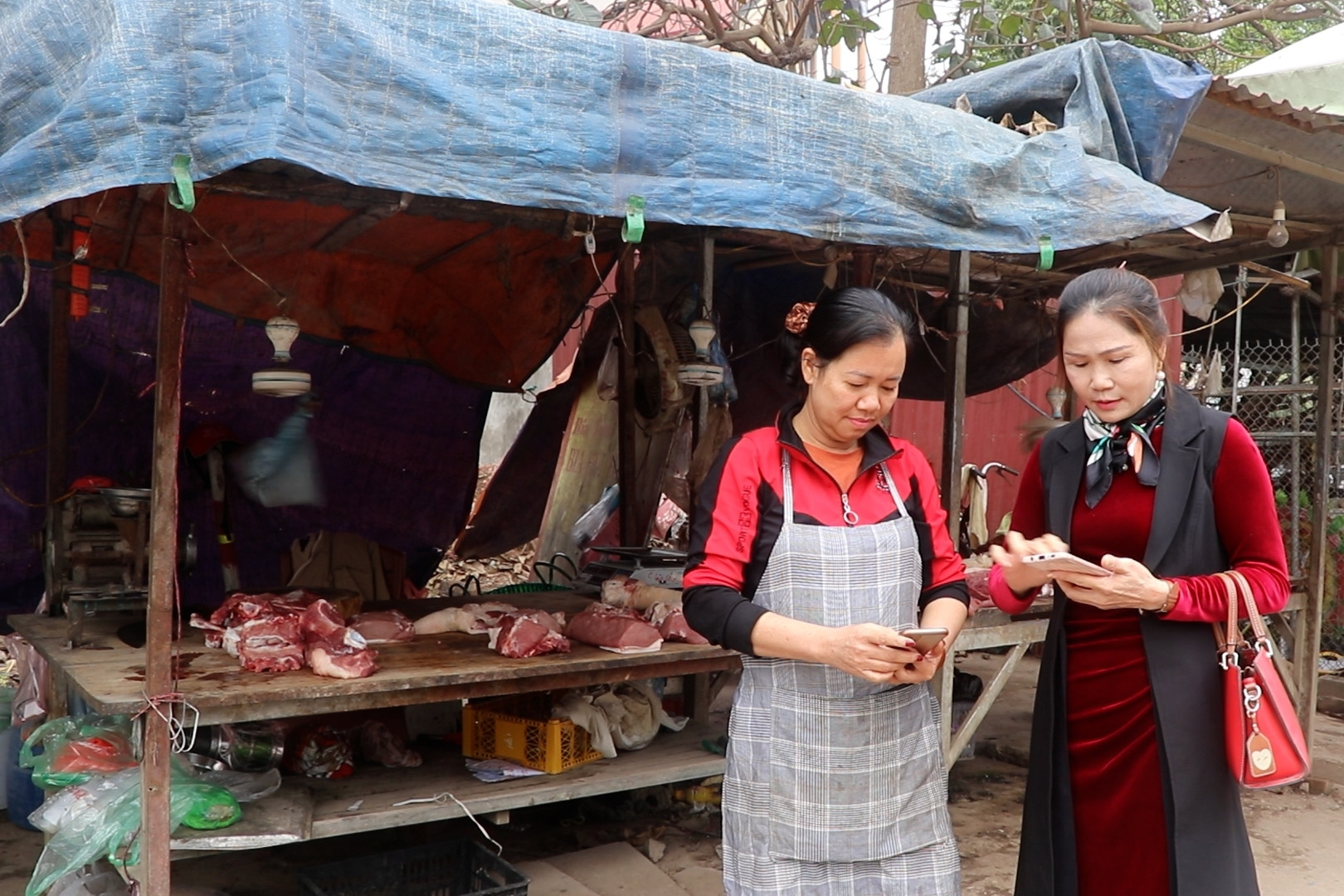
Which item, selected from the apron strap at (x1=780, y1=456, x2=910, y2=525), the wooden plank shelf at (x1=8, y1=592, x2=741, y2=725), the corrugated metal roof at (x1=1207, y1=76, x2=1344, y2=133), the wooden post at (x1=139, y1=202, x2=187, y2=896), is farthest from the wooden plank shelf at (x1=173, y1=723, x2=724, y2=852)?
the corrugated metal roof at (x1=1207, y1=76, x2=1344, y2=133)

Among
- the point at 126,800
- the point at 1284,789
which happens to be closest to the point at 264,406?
the point at 126,800

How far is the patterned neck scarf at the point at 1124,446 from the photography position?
92.7 inches

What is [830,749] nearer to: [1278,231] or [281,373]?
[281,373]

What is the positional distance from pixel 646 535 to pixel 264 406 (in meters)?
2.27

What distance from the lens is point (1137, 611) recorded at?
2.34 metres

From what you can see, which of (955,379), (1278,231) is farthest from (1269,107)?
(955,379)

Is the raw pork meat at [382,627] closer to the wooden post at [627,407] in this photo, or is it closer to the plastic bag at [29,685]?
the plastic bag at [29,685]

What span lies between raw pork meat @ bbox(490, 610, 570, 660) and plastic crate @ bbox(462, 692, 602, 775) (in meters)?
0.39

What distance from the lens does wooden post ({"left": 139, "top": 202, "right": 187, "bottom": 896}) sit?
3.18 m

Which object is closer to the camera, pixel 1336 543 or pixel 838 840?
pixel 838 840

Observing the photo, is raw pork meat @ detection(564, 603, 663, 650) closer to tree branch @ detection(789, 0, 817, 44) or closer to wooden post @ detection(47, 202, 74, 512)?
wooden post @ detection(47, 202, 74, 512)

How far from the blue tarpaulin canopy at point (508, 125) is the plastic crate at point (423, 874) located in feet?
8.22

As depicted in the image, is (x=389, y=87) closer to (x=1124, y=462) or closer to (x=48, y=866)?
(x=1124, y=462)

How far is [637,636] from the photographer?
4.32 metres
